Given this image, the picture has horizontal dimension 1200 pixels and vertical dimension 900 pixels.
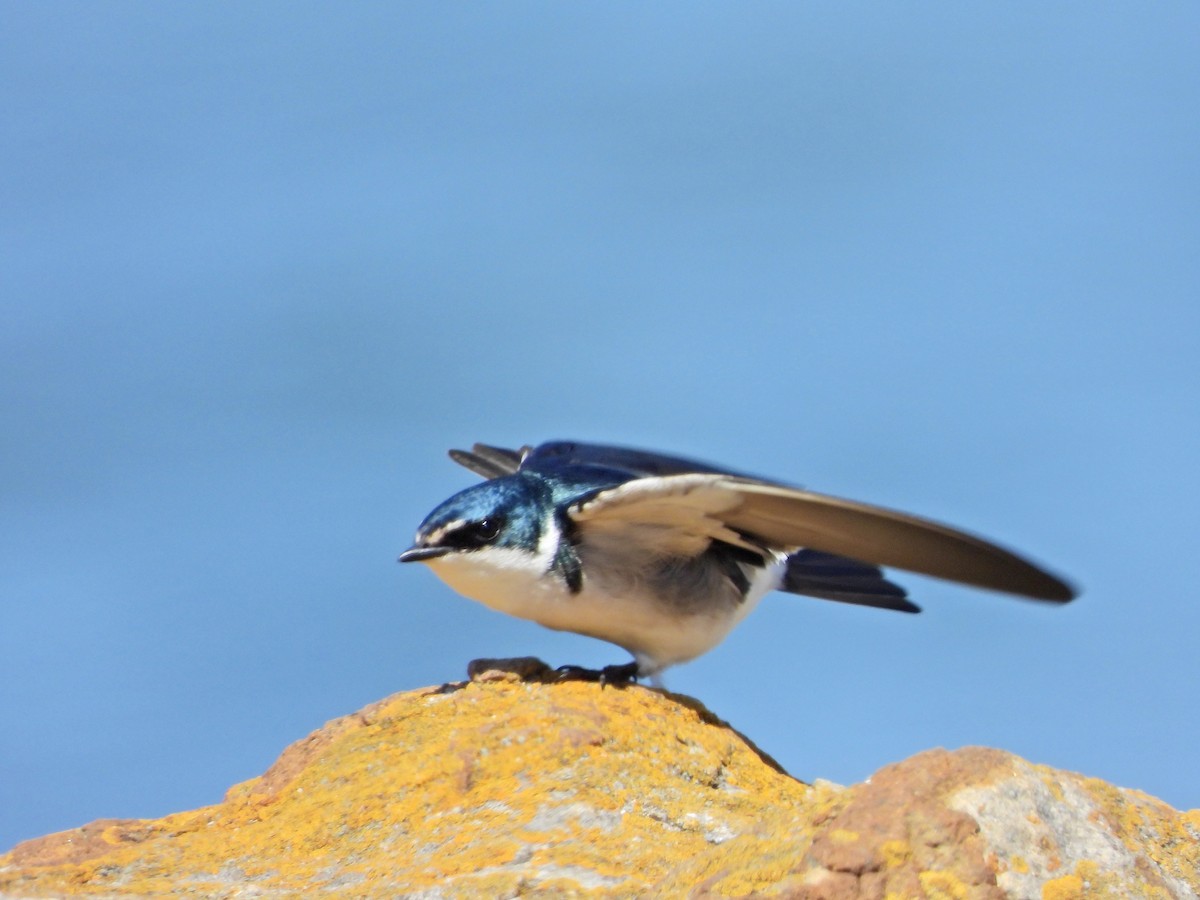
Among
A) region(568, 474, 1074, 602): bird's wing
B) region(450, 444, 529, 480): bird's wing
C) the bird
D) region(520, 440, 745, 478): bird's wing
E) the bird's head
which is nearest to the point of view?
region(568, 474, 1074, 602): bird's wing

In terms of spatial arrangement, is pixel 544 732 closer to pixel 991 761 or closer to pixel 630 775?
pixel 630 775

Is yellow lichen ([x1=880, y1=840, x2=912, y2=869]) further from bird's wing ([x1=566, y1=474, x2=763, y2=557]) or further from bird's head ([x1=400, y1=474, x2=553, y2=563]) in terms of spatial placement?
bird's head ([x1=400, y1=474, x2=553, y2=563])

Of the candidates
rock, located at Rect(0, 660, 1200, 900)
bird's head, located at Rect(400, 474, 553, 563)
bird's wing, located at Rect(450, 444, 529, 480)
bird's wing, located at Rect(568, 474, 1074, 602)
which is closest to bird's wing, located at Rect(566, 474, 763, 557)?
bird's wing, located at Rect(568, 474, 1074, 602)

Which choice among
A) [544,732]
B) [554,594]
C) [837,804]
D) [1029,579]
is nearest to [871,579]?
[554,594]

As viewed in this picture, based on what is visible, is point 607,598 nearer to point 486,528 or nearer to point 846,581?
point 486,528

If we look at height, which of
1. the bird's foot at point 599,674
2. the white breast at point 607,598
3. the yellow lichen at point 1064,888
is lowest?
the yellow lichen at point 1064,888

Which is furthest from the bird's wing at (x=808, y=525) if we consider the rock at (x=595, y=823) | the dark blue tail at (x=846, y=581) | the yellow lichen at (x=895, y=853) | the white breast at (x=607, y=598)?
the yellow lichen at (x=895, y=853)

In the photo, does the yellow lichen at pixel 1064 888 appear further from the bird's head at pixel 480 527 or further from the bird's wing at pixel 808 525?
the bird's head at pixel 480 527
